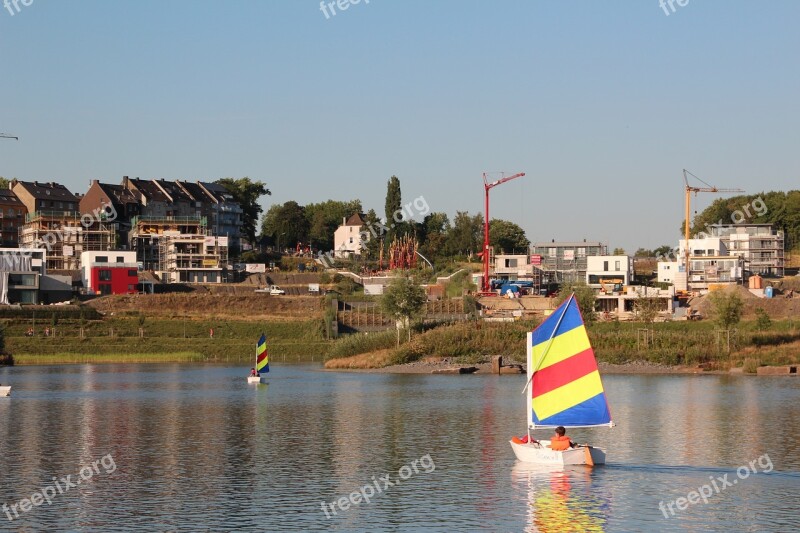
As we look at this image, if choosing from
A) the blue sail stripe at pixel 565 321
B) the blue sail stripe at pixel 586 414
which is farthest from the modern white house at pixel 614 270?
the blue sail stripe at pixel 565 321

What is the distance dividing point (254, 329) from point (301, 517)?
109 meters

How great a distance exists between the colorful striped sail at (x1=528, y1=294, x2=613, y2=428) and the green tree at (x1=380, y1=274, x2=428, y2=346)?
2880 inches

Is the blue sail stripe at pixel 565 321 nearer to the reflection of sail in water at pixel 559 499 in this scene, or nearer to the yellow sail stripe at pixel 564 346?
the yellow sail stripe at pixel 564 346

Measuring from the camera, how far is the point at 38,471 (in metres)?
45.7

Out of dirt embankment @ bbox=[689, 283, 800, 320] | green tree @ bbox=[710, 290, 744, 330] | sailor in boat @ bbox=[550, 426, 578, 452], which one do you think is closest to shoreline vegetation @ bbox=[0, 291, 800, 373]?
green tree @ bbox=[710, 290, 744, 330]

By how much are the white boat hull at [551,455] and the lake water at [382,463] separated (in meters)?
0.57

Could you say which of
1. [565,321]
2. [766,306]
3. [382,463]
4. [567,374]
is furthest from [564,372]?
[766,306]

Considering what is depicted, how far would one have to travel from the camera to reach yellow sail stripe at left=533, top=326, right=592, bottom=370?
43.9 metres

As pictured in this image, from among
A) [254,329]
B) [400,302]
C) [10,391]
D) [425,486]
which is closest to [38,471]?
[425,486]

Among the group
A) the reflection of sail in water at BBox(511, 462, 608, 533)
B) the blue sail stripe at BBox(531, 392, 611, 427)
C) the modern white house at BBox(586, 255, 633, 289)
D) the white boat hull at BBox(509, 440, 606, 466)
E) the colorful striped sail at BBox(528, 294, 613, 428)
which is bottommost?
the reflection of sail in water at BBox(511, 462, 608, 533)

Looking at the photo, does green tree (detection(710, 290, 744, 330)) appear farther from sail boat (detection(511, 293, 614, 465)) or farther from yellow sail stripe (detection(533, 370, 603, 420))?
yellow sail stripe (detection(533, 370, 603, 420))

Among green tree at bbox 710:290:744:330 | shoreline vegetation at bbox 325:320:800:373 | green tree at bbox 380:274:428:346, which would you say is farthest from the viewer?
green tree at bbox 380:274:428:346

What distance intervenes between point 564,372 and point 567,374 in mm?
149

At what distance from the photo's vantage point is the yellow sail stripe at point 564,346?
4394cm
